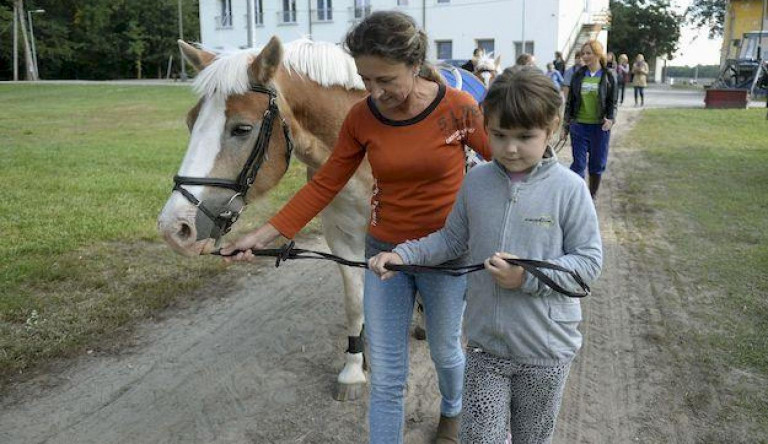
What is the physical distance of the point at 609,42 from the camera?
54.6 metres

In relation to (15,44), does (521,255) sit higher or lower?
lower

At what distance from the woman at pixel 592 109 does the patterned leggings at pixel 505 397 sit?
5395 mm

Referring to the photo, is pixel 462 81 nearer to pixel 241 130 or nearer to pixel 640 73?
pixel 241 130

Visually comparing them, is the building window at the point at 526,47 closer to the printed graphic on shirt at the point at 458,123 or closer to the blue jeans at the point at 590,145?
the blue jeans at the point at 590,145

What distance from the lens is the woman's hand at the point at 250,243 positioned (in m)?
2.53

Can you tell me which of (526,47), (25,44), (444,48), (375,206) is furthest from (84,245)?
(25,44)

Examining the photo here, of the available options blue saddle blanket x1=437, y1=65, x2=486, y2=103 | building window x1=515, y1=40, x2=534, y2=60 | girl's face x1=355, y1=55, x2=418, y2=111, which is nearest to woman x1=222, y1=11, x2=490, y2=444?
girl's face x1=355, y1=55, x2=418, y2=111

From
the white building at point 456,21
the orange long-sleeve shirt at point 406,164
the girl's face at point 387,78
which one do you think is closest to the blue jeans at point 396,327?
the orange long-sleeve shirt at point 406,164

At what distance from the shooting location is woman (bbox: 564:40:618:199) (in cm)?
702

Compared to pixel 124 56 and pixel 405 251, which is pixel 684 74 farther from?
pixel 405 251

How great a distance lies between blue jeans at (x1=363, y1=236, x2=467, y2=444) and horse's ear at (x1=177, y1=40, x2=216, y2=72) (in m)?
1.19

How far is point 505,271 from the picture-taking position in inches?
75.2

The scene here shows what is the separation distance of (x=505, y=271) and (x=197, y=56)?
76.9 inches

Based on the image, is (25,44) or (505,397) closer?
(505,397)
